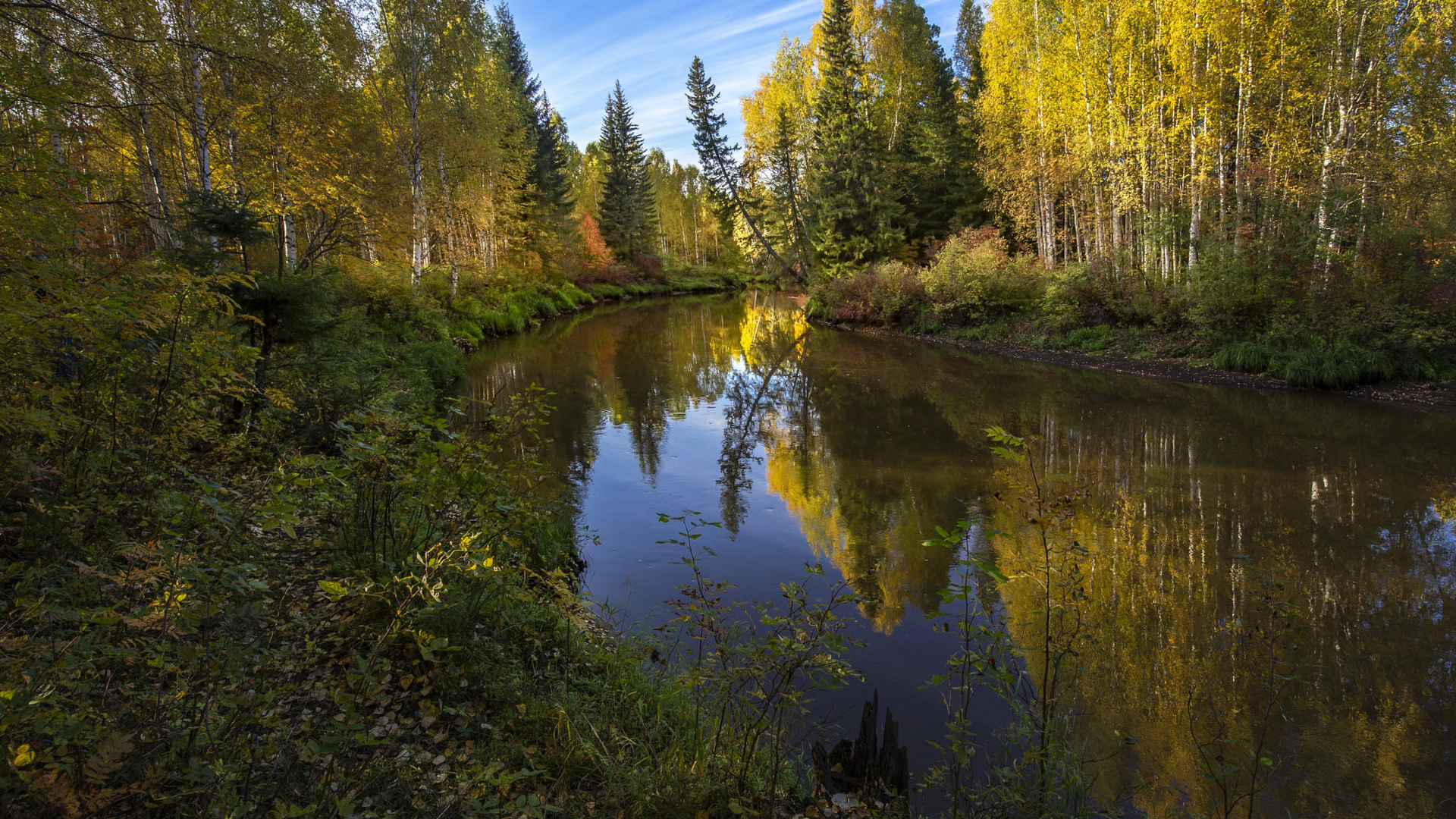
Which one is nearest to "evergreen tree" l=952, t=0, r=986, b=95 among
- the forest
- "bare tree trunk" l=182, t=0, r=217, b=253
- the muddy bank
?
the forest

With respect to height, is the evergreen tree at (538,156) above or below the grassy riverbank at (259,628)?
above

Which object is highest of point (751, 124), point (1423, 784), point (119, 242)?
point (751, 124)

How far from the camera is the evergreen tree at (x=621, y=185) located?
41469mm

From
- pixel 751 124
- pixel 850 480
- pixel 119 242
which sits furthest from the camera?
pixel 751 124

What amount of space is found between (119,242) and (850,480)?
42.0ft

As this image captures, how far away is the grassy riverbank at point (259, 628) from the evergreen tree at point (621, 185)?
38.5m

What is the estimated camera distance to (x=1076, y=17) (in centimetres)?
1791

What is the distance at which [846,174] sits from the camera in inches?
1001

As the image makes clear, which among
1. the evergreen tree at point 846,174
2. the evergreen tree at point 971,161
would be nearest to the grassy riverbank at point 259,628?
the evergreen tree at point 846,174

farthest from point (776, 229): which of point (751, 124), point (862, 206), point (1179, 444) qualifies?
point (1179, 444)

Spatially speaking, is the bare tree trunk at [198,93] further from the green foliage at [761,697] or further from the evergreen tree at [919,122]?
the evergreen tree at [919,122]

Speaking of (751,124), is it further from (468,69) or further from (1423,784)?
(1423,784)

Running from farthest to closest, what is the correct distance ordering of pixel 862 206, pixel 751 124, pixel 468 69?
pixel 751 124 → pixel 862 206 → pixel 468 69

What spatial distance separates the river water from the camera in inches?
155
